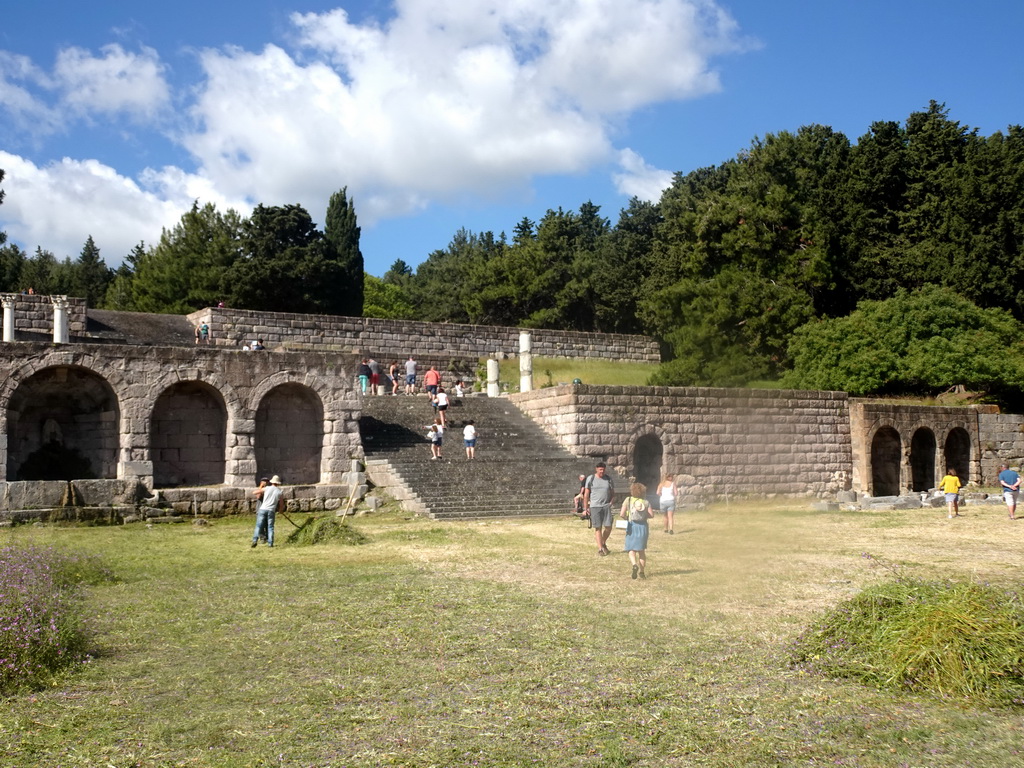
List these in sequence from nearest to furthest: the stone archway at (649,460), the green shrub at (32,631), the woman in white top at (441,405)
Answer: the green shrub at (32,631) → the woman in white top at (441,405) → the stone archway at (649,460)

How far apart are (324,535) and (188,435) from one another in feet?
22.3

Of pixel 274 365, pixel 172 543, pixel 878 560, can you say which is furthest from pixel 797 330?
pixel 172 543

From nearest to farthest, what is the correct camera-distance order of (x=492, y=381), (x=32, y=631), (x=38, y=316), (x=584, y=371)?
(x=32, y=631)
(x=38, y=316)
(x=492, y=381)
(x=584, y=371)

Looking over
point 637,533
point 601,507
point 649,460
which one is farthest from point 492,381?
point 637,533

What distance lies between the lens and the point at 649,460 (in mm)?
23766

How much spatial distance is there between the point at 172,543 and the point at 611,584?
7.65 m

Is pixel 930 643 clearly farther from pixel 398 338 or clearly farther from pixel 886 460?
pixel 398 338

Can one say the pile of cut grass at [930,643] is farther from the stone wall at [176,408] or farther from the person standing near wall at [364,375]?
the person standing near wall at [364,375]

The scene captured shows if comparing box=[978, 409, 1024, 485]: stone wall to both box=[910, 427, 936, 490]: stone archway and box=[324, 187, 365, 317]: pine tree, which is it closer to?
box=[910, 427, 936, 490]: stone archway

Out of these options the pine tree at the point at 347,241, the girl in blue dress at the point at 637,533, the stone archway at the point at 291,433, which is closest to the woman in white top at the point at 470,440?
the stone archway at the point at 291,433

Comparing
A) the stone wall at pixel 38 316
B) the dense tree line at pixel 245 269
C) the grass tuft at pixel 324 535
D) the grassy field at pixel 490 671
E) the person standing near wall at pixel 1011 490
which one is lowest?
the grassy field at pixel 490 671

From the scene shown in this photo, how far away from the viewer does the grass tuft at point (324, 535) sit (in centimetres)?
1445

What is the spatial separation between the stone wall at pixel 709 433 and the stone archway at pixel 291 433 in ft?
19.2

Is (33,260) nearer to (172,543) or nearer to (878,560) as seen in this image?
(172,543)
